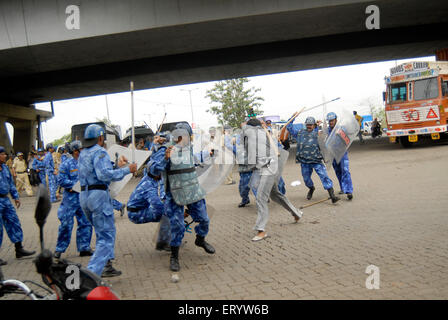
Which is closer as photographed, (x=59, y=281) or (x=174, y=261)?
(x=59, y=281)

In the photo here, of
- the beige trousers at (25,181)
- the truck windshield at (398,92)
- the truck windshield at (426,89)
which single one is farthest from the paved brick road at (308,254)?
the truck windshield at (398,92)

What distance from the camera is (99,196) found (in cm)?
442

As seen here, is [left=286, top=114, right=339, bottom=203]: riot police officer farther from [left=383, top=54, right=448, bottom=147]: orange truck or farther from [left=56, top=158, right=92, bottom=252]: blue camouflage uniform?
[left=383, top=54, right=448, bottom=147]: orange truck

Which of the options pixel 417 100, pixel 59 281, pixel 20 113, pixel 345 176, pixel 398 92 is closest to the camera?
pixel 59 281

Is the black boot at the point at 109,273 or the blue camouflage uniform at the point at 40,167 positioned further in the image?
the blue camouflage uniform at the point at 40,167

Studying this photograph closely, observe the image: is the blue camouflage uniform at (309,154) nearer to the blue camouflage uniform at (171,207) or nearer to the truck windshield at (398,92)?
the blue camouflage uniform at (171,207)

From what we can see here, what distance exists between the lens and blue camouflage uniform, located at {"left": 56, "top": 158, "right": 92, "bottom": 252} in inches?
231

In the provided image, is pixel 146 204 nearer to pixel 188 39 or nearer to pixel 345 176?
pixel 345 176

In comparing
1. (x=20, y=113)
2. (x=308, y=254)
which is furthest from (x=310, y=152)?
(x=20, y=113)

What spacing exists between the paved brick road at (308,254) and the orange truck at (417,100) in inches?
352

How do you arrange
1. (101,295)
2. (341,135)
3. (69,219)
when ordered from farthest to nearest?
1. (341,135)
2. (69,219)
3. (101,295)

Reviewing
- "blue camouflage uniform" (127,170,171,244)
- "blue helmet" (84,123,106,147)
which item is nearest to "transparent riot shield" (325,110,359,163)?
"blue camouflage uniform" (127,170,171,244)

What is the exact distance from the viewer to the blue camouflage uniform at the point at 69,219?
19.3 ft

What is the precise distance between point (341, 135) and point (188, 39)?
10.7 metres
